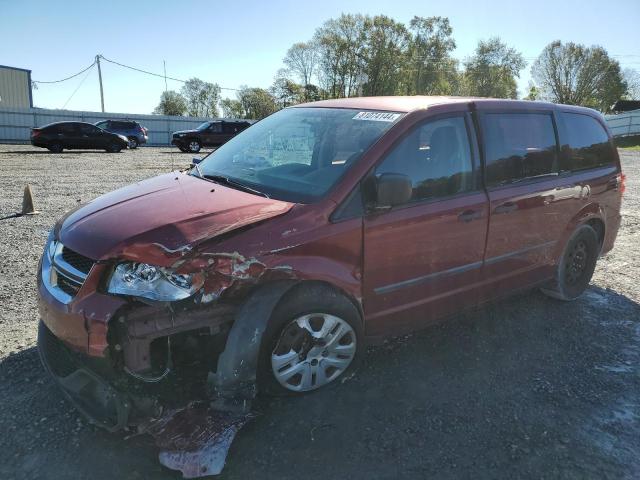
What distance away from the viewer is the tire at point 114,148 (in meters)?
23.3

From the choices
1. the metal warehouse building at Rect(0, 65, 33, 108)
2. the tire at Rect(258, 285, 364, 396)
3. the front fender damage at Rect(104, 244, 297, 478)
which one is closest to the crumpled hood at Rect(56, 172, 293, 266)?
the front fender damage at Rect(104, 244, 297, 478)

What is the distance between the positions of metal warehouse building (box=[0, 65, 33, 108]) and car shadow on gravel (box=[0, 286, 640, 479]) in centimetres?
3914

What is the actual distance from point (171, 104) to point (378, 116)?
74.9m

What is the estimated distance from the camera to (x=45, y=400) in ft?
9.57

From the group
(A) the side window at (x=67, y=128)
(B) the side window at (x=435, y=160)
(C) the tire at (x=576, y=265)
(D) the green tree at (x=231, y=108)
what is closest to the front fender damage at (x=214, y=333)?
(B) the side window at (x=435, y=160)

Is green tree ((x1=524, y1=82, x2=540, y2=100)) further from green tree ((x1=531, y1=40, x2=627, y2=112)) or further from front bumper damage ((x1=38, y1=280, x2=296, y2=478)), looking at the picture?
front bumper damage ((x1=38, y1=280, x2=296, y2=478))

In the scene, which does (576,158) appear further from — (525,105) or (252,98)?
(252,98)

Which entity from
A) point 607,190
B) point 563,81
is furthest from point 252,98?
point 607,190

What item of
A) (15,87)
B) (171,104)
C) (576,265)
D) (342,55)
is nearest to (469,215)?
(576,265)

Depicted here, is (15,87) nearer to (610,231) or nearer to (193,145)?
(193,145)

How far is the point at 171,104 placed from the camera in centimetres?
7225

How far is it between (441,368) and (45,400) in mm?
2540

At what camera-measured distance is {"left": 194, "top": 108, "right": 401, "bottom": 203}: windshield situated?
10.1ft

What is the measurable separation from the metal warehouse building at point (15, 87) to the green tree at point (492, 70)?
1918 inches
